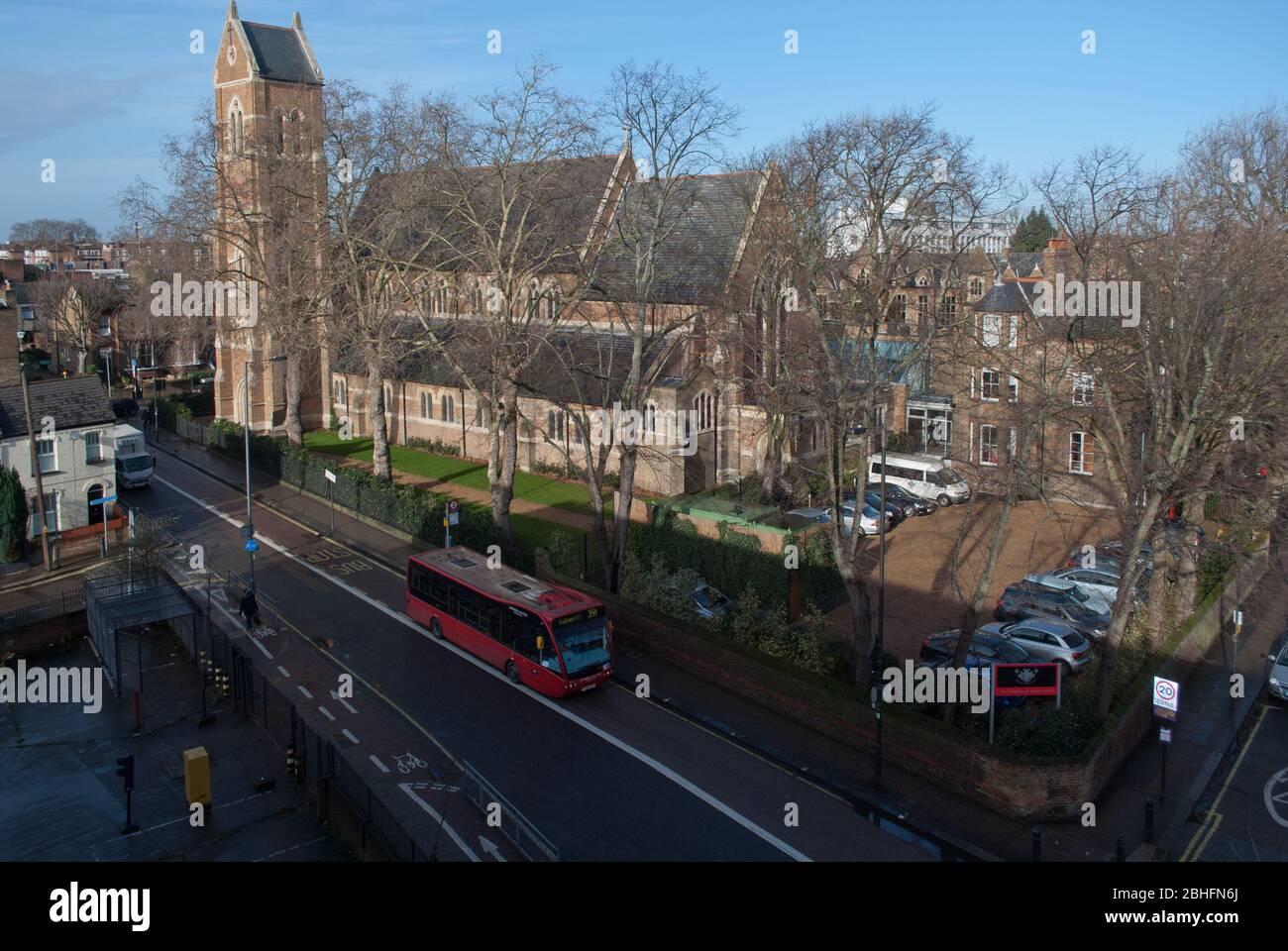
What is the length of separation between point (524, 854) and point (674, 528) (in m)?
16.0

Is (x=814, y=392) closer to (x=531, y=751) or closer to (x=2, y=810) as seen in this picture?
(x=531, y=751)

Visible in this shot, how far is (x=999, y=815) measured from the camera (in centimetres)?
1739

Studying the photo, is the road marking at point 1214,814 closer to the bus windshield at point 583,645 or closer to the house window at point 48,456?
the bus windshield at point 583,645

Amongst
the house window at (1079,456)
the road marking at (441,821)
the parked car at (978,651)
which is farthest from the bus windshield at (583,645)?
the house window at (1079,456)

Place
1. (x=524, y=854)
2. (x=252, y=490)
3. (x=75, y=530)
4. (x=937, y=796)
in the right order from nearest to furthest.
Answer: (x=524, y=854), (x=937, y=796), (x=75, y=530), (x=252, y=490)

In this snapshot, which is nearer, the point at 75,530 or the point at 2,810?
the point at 2,810

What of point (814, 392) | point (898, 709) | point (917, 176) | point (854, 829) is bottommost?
point (854, 829)

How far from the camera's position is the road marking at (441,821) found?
1574 cm

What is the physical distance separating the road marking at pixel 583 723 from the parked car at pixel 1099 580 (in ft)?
45.6

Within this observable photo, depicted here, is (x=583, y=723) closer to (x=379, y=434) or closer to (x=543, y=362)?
(x=543, y=362)

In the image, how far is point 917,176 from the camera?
73.7ft

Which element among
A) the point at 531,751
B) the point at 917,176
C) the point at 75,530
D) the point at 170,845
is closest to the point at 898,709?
the point at 531,751

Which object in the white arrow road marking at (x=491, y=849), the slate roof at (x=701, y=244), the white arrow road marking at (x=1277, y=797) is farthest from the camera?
the slate roof at (x=701, y=244)

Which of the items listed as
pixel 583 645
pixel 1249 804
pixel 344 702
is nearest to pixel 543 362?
pixel 583 645
